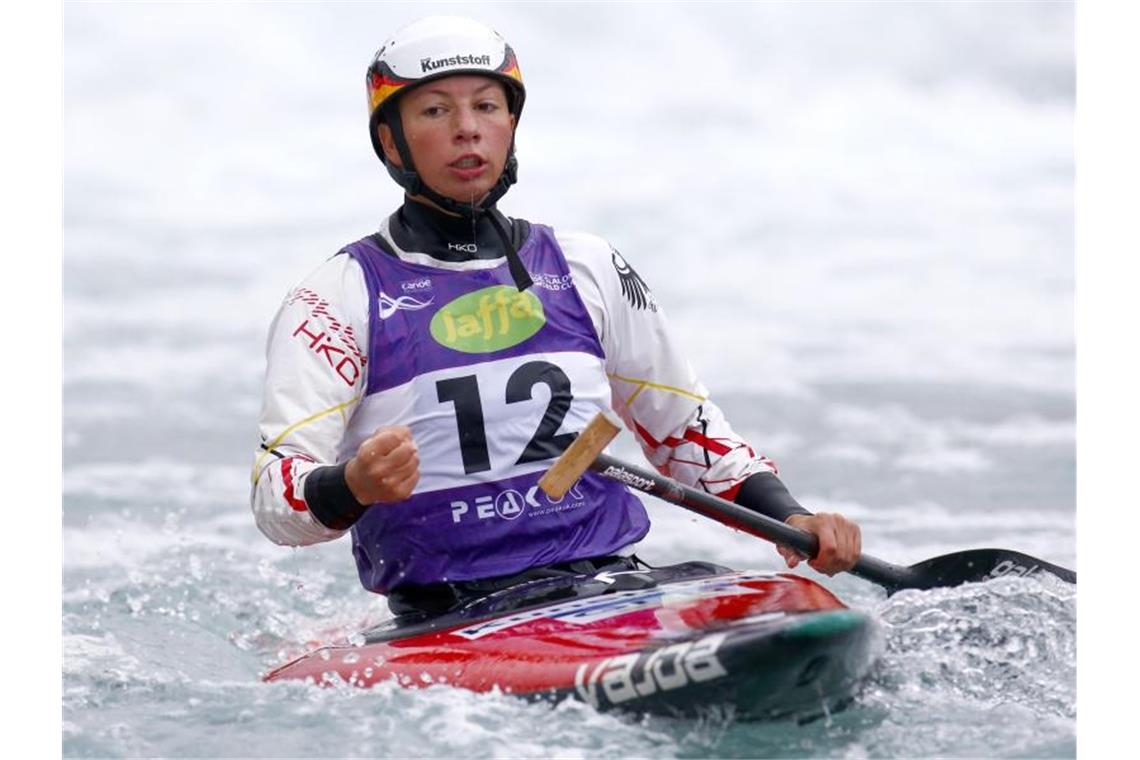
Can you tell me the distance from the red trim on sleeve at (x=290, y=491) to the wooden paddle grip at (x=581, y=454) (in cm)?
54

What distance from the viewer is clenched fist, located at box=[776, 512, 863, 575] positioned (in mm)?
4055

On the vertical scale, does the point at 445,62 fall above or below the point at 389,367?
above

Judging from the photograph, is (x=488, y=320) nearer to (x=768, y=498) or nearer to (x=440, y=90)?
(x=440, y=90)

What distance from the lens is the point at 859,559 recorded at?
4.25 m

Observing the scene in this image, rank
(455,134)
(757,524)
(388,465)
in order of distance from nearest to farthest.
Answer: (388,465) < (757,524) < (455,134)

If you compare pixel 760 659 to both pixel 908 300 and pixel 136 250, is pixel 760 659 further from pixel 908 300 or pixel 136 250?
pixel 136 250

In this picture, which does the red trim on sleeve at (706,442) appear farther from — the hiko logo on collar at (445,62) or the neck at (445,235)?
the hiko logo on collar at (445,62)

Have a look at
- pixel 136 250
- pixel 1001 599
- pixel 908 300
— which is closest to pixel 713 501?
pixel 1001 599

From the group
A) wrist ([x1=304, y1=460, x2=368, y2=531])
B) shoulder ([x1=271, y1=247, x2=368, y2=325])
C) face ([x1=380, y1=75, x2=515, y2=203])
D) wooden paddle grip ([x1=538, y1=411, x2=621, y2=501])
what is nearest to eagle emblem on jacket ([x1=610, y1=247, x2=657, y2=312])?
face ([x1=380, y1=75, x2=515, y2=203])

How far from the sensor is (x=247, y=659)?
16.2 feet

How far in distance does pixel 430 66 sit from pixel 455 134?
17 centimetres

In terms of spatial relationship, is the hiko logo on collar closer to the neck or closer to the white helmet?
the white helmet

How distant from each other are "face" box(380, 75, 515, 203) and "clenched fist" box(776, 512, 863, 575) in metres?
1.09

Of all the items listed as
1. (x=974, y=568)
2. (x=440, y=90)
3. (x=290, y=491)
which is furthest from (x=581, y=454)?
(x=974, y=568)
